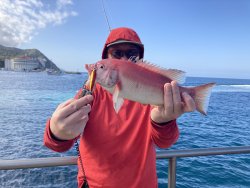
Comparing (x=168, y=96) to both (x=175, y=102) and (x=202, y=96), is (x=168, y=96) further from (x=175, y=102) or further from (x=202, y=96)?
(x=202, y=96)

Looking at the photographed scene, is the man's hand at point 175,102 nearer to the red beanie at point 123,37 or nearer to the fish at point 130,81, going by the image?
the fish at point 130,81

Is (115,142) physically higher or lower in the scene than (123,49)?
lower

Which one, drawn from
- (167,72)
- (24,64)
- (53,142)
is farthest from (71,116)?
(24,64)

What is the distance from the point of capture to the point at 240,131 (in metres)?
18.1

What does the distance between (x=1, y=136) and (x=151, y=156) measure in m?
15.2

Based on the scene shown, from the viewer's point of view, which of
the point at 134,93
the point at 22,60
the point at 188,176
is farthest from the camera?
the point at 22,60

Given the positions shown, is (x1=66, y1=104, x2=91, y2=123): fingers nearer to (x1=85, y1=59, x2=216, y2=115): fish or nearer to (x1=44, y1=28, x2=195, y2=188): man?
(x1=44, y1=28, x2=195, y2=188): man

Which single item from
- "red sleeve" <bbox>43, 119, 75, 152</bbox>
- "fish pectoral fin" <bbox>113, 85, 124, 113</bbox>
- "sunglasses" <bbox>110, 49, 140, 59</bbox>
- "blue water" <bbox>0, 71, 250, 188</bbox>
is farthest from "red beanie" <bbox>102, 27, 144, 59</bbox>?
"blue water" <bbox>0, 71, 250, 188</bbox>

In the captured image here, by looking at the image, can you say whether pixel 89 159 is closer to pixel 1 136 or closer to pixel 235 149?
pixel 235 149

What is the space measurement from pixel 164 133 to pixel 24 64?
Answer: 154m

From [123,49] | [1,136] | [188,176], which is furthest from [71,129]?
[1,136]

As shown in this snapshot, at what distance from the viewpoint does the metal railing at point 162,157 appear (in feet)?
7.52

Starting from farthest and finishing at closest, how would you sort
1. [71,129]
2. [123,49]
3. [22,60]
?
1. [22,60]
2. [123,49]
3. [71,129]

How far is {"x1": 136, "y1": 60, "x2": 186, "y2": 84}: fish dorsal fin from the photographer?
7.00 ft
